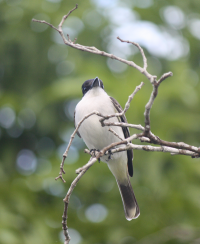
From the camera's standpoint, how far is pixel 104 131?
3.93m

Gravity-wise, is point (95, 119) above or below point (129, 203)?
above

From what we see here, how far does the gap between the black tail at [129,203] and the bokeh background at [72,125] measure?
1.99 ft

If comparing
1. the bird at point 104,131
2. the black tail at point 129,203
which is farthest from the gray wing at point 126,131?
the black tail at point 129,203

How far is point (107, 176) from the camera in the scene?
5.59 m

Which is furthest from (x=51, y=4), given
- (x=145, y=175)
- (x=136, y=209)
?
(x=136, y=209)

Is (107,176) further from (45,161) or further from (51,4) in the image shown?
(51,4)

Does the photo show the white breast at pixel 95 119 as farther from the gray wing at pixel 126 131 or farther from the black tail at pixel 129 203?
the black tail at pixel 129 203

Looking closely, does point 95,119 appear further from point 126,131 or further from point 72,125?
point 72,125

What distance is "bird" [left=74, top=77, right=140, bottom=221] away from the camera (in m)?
3.89

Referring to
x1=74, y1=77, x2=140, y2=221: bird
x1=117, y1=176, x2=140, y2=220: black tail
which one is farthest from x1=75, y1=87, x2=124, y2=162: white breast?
x1=117, y1=176, x2=140, y2=220: black tail

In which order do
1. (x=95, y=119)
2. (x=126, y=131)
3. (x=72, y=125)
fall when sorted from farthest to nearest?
(x=72, y=125), (x=126, y=131), (x=95, y=119)

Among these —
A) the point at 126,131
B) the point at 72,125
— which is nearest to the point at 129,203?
the point at 126,131

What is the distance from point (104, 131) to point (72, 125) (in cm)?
288

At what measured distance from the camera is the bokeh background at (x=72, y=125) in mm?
5035
